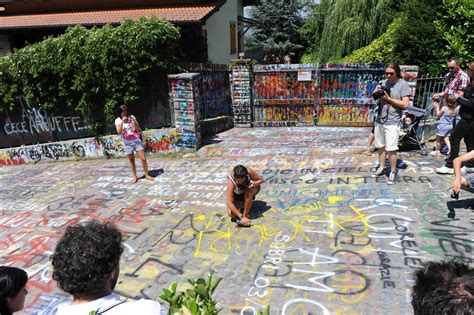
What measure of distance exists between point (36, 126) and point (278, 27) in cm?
1957

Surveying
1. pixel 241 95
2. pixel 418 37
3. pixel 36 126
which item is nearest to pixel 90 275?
pixel 241 95

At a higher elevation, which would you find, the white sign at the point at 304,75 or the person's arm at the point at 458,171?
the white sign at the point at 304,75

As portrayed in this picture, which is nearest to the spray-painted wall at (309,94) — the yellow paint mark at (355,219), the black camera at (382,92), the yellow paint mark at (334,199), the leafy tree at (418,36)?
the leafy tree at (418,36)

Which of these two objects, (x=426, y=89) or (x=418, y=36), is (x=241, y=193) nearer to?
(x=426, y=89)

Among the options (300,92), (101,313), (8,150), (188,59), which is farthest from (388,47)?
(101,313)

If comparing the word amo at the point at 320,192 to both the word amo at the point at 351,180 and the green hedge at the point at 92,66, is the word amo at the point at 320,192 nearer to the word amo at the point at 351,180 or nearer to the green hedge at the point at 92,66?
Answer: the word amo at the point at 351,180

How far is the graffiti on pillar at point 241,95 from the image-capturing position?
10.6m

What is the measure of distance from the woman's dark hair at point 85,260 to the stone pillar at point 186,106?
6.88 meters

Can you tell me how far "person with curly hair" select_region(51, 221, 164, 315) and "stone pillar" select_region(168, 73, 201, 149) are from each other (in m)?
6.90

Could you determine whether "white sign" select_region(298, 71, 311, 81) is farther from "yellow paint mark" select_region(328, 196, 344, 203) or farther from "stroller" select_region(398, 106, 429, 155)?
"yellow paint mark" select_region(328, 196, 344, 203)

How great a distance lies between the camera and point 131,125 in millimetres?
7105

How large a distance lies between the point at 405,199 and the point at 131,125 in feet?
15.7

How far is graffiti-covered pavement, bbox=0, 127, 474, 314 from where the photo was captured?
148 inches

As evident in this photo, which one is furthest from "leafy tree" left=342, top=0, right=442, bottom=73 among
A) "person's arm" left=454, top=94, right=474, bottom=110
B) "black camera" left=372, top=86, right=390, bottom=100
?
"person's arm" left=454, top=94, right=474, bottom=110
